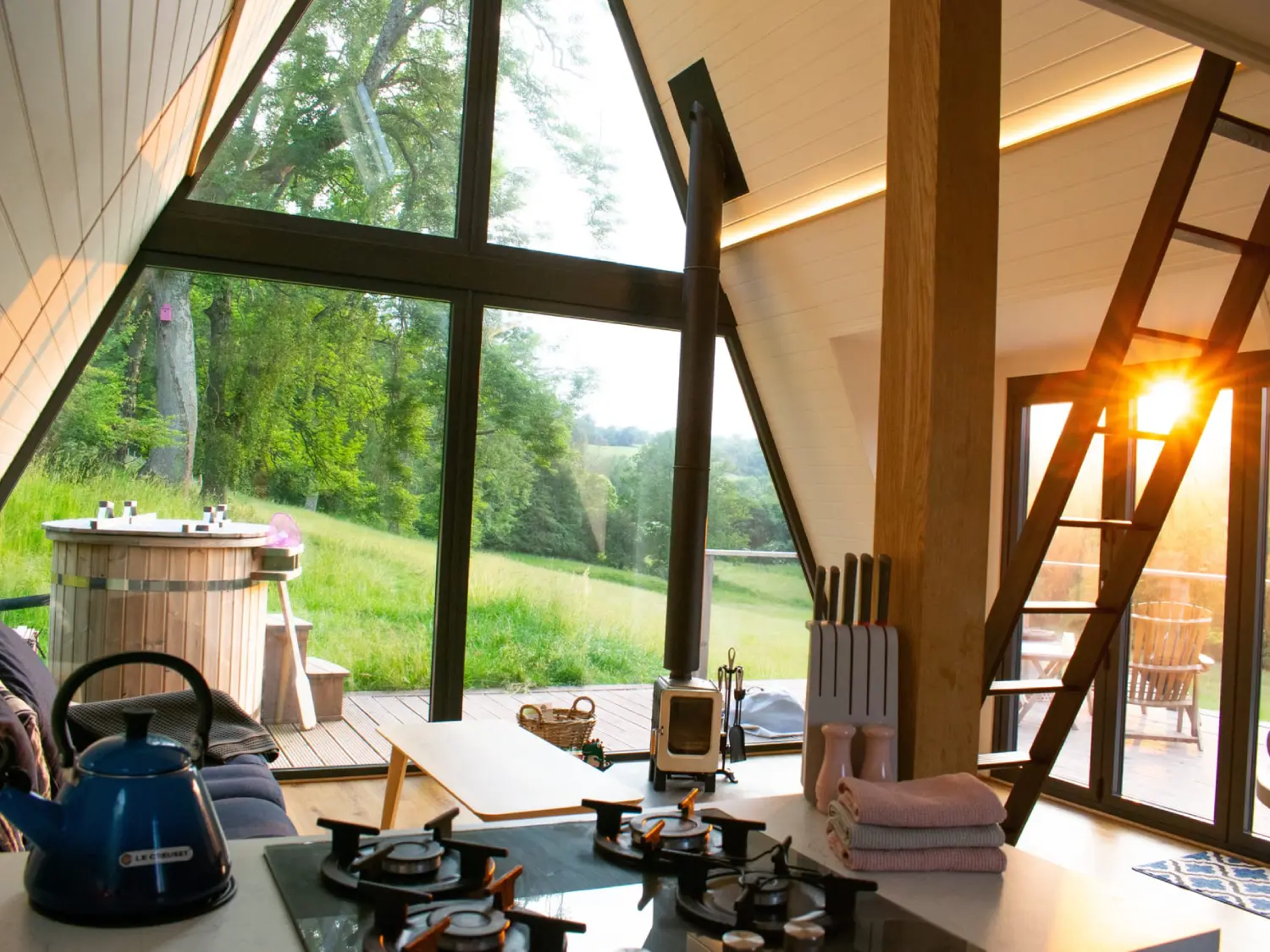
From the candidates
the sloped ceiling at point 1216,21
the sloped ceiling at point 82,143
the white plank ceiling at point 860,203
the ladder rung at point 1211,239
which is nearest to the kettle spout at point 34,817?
the sloped ceiling at point 82,143

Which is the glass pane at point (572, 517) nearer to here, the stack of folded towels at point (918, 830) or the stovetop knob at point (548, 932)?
the stack of folded towels at point (918, 830)

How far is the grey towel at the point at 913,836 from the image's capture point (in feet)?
5.12

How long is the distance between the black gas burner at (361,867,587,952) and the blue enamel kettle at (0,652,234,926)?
0.70 feet

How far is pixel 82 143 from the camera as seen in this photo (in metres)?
2.12

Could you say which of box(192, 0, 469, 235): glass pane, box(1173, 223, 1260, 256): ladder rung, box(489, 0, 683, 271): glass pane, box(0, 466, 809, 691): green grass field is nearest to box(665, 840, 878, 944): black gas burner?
box(1173, 223, 1260, 256): ladder rung

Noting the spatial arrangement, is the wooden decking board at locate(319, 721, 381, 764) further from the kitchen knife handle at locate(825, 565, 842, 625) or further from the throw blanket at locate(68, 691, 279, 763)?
the kitchen knife handle at locate(825, 565, 842, 625)

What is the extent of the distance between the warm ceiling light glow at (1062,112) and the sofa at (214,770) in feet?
10.3

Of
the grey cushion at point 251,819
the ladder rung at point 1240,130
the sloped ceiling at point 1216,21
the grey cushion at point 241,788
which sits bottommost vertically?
the grey cushion at point 241,788

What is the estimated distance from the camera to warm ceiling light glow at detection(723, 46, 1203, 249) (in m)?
3.34

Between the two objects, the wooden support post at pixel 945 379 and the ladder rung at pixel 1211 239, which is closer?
the wooden support post at pixel 945 379

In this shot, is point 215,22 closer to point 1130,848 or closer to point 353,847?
point 353,847

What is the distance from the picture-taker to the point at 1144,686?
5.02m

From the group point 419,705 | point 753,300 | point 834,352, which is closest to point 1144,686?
point 834,352

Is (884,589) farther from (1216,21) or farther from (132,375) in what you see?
(132,375)
